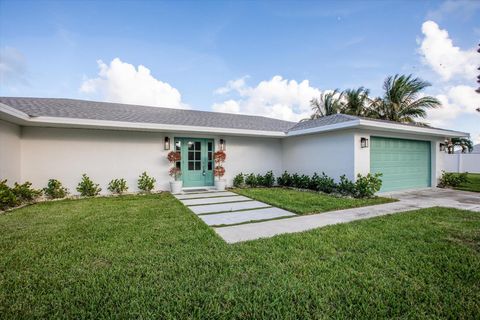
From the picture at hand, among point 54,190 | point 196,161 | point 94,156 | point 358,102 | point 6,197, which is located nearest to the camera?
point 6,197

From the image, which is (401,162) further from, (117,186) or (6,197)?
(6,197)

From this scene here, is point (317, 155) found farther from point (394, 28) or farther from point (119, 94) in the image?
point (119, 94)

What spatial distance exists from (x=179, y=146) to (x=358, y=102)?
575 inches

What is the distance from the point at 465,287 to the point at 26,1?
445 inches

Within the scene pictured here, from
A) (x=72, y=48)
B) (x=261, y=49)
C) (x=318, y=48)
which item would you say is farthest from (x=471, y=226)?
(x=72, y=48)

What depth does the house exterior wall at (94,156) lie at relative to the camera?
711 centimetres

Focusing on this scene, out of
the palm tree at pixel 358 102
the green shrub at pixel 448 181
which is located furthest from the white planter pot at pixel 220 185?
the palm tree at pixel 358 102

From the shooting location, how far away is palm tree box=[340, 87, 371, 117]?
16.5m

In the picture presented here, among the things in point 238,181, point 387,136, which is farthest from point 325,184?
point 238,181

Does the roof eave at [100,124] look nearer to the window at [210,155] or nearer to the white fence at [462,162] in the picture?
the window at [210,155]

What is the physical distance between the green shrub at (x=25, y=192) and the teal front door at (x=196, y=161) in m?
4.55

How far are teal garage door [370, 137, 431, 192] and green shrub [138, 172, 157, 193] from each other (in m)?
8.28

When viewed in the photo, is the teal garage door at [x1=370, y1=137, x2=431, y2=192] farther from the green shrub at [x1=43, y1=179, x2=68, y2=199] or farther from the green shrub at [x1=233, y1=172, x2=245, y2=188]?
the green shrub at [x1=43, y1=179, x2=68, y2=199]

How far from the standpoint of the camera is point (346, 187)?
7391mm
